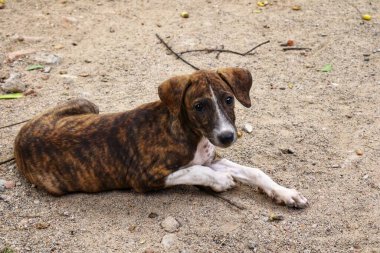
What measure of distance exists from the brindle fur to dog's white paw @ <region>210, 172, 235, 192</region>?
1.10ft

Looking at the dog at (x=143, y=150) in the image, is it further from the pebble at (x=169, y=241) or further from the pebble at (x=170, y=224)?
the pebble at (x=169, y=241)

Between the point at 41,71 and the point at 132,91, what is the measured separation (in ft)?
5.17

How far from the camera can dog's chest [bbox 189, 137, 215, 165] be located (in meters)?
5.89

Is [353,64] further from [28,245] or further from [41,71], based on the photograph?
[28,245]

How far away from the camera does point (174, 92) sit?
5.55 metres

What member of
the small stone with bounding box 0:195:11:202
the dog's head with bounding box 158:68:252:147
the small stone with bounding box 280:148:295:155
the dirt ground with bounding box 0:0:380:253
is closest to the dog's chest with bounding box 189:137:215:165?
the dog's head with bounding box 158:68:252:147

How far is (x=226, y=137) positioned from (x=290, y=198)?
3.02 ft

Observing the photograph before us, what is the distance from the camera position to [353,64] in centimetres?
855

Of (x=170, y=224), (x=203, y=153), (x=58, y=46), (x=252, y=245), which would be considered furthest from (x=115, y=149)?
(x=58, y=46)

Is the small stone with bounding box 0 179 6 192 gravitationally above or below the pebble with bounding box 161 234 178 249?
below

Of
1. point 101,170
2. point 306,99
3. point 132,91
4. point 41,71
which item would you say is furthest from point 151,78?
point 101,170

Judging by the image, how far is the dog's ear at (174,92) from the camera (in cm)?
554

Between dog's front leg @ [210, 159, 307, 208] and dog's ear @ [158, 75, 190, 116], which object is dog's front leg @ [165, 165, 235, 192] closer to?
dog's front leg @ [210, 159, 307, 208]

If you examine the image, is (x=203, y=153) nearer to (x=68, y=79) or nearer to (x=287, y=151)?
(x=287, y=151)
